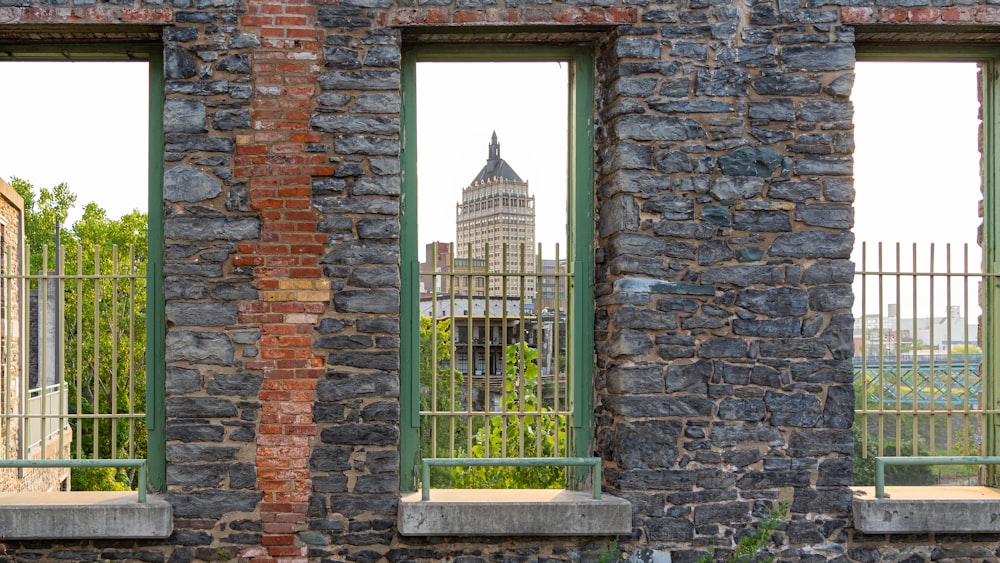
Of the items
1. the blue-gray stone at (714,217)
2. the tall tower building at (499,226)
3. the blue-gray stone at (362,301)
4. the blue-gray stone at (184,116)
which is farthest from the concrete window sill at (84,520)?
the blue-gray stone at (714,217)

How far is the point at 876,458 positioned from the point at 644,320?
1704 mm

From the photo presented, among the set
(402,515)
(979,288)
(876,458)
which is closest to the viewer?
(402,515)

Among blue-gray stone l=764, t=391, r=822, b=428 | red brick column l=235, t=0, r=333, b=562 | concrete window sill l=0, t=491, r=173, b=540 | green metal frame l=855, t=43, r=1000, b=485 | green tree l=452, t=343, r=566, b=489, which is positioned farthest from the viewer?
green metal frame l=855, t=43, r=1000, b=485

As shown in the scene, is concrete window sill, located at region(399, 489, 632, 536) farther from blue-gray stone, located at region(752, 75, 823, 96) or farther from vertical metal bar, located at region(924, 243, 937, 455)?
blue-gray stone, located at region(752, 75, 823, 96)

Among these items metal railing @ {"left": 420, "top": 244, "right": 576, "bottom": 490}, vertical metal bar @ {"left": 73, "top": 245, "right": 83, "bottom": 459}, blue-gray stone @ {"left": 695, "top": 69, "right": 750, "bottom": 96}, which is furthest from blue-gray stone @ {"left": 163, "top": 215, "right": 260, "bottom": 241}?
blue-gray stone @ {"left": 695, "top": 69, "right": 750, "bottom": 96}

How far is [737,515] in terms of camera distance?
450 centimetres

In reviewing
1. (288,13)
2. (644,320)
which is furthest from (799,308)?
(288,13)

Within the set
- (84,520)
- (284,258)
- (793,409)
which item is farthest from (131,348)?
(793,409)

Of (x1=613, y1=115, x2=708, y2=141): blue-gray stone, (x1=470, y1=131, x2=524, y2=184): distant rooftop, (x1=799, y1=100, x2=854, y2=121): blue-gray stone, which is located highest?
(x1=799, y1=100, x2=854, y2=121): blue-gray stone

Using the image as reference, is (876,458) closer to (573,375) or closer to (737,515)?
(737,515)

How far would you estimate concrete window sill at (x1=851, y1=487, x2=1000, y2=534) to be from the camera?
4.49 m

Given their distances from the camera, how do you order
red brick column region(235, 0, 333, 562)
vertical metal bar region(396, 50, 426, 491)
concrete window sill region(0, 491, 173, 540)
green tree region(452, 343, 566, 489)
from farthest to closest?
green tree region(452, 343, 566, 489) < vertical metal bar region(396, 50, 426, 491) < red brick column region(235, 0, 333, 562) < concrete window sill region(0, 491, 173, 540)

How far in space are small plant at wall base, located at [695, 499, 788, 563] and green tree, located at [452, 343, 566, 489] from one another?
112 centimetres

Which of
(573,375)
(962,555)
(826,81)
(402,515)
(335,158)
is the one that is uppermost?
(826,81)
